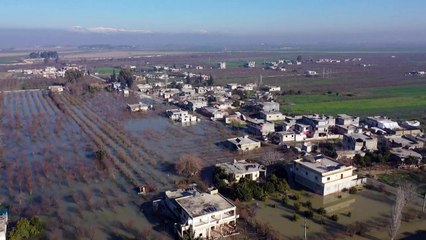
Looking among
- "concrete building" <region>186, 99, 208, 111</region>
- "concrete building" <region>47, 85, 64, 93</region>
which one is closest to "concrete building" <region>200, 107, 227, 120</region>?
"concrete building" <region>186, 99, 208, 111</region>

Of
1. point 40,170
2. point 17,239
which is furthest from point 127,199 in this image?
point 40,170

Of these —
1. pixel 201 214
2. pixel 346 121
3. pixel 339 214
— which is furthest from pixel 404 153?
pixel 201 214

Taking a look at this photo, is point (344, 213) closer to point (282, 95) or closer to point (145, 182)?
point (145, 182)

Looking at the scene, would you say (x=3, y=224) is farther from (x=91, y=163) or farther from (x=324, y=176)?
(x=324, y=176)

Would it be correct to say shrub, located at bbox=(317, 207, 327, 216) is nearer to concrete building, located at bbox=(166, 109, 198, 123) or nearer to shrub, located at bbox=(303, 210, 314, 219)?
shrub, located at bbox=(303, 210, 314, 219)

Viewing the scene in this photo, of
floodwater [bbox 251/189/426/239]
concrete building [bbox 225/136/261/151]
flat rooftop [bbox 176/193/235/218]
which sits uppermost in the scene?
flat rooftop [bbox 176/193/235/218]
